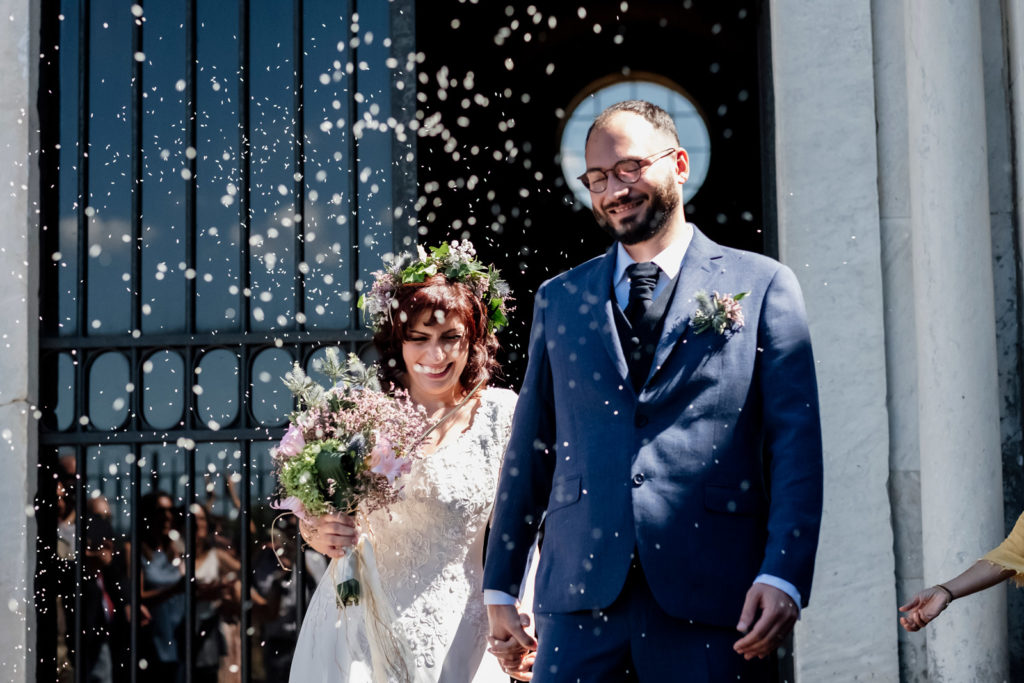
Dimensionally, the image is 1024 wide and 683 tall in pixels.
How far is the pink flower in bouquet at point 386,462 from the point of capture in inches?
134

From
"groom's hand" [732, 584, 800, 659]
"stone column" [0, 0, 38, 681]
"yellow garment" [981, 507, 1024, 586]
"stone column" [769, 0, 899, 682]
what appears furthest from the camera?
"stone column" [0, 0, 38, 681]

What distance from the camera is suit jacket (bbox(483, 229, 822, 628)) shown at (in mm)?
2516

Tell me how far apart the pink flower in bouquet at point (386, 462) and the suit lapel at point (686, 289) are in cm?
102

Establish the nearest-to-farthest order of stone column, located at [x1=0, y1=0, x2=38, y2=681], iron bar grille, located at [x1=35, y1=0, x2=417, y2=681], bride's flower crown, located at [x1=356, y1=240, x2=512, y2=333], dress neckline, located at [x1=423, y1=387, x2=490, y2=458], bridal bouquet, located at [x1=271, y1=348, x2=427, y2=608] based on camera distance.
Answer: bridal bouquet, located at [x1=271, y1=348, x2=427, y2=608] < dress neckline, located at [x1=423, y1=387, x2=490, y2=458] < bride's flower crown, located at [x1=356, y1=240, x2=512, y2=333] < stone column, located at [x1=0, y1=0, x2=38, y2=681] < iron bar grille, located at [x1=35, y1=0, x2=417, y2=681]

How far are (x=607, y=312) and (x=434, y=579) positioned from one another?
1.25 metres

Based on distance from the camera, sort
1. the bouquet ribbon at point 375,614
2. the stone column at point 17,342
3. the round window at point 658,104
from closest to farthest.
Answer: the bouquet ribbon at point 375,614 < the stone column at point 17,342 < the round window at point 658,104

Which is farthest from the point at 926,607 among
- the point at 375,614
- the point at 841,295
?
the point at 841,295

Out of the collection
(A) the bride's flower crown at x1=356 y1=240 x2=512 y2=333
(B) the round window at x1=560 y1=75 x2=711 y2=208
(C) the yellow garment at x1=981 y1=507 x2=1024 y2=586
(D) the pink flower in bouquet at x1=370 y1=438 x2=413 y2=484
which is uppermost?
(B) the round window at x1=560 y1=75 x2=711 y2=208

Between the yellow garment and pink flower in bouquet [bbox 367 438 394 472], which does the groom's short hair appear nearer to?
pink flower in bouquet [bbox 367 438 394 472]

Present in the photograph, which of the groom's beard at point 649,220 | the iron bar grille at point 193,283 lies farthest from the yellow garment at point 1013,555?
the iron bar grille at point 193,283

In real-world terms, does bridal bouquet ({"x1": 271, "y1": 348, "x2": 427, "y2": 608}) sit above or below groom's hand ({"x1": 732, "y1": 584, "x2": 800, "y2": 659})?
above

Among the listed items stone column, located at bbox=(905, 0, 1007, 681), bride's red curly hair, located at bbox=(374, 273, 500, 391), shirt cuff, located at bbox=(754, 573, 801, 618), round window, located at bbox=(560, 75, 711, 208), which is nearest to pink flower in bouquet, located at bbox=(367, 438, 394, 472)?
bride's red curly hair, located at bbox=(374, 273, 500, 391)

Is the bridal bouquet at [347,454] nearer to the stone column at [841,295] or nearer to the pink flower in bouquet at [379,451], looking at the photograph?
the pink flower in bouquet at [379,451]

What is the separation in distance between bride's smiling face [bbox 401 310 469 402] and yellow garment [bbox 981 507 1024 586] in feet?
5.24
